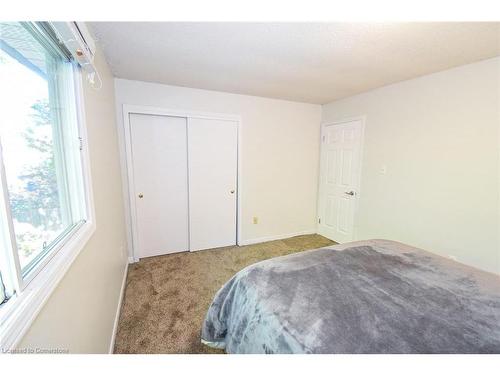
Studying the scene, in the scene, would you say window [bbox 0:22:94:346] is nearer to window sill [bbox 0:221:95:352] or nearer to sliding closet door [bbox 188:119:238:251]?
window sill [bbox 0:221:95:352]

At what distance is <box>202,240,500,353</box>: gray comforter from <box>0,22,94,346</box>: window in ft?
3.01

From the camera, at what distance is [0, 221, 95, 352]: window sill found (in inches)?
19.0

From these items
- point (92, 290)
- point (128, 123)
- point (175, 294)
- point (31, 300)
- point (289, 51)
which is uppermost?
point (289, 51)

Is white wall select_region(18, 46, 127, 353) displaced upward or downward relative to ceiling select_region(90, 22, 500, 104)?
downward

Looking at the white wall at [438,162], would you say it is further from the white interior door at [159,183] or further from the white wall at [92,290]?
the white wall at [92,290]

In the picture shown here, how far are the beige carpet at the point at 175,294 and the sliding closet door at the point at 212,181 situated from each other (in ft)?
0.88

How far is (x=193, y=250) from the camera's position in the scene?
116 inches

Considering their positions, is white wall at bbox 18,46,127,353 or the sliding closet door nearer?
white wall at bbox 18,46,127,353

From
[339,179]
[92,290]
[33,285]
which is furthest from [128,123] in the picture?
[339,179]

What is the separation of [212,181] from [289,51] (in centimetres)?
183

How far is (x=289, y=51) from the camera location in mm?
1714

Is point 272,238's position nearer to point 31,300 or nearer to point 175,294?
point 175,294

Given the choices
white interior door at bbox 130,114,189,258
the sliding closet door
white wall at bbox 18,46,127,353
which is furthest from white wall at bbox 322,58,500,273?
white wall at bbox 18,46,127,353
